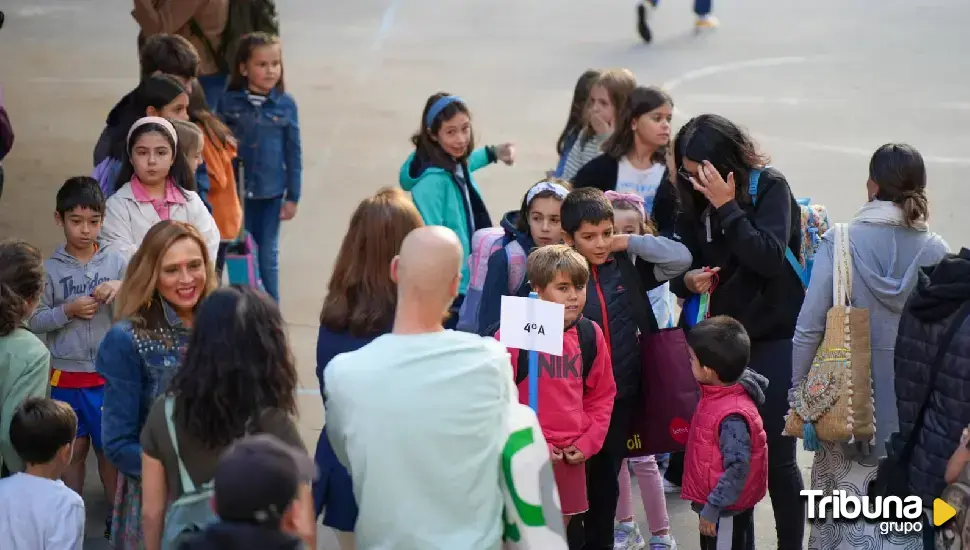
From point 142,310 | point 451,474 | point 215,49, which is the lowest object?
point 451,474

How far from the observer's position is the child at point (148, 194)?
639 cm

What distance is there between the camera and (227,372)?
394cm

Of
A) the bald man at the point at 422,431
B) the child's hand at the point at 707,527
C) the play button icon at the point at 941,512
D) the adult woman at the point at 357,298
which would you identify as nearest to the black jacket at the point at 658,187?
the child's hand at the point at 707,527

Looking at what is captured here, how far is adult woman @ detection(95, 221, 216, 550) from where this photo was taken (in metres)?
4.53

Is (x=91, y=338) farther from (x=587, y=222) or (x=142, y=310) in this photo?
(x=587, y=222)

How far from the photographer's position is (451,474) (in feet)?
12.4

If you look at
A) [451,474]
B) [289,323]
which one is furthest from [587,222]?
[289,323]

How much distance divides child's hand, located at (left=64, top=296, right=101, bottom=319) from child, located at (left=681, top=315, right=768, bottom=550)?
270 cm

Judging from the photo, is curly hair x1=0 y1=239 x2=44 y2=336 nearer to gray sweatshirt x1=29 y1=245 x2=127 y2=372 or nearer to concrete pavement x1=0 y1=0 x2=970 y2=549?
gray sweatshirt x1=29 y1=245 x2=127 y2=372

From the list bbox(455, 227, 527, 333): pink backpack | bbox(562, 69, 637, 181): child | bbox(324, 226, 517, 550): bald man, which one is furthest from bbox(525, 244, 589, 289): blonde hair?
bbox(562, 69, 637, 181): child

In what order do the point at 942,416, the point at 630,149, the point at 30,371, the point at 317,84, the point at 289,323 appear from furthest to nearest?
the point at 317,84 → the point at 289,323 → the point at 630,149 → the point at 30,371 → the point at 942,416

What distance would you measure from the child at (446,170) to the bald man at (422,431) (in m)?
3.35

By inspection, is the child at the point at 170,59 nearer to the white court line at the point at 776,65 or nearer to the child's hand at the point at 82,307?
the child's hand at the point at 82,307

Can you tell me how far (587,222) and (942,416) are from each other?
1.70m
